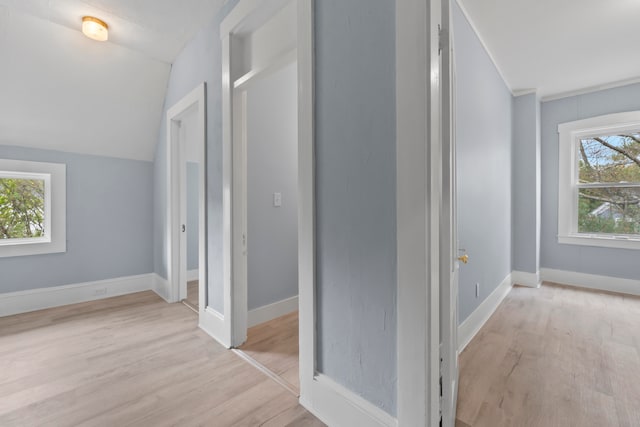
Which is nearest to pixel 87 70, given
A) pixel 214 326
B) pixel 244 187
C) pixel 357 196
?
pixel 244 187

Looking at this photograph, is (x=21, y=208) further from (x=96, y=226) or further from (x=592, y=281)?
(x=592, y=281)

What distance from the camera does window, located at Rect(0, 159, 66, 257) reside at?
9.17 feet

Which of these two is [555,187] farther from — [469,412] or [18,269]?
[18,269]

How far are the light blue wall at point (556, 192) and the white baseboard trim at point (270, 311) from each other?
3584 mm

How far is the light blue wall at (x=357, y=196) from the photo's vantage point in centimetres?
114

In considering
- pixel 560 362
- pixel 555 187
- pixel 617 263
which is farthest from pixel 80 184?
pixel 617 263

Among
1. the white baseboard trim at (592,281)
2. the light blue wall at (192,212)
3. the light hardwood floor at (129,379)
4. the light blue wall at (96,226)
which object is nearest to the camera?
the light hardwood floor at (129,379)

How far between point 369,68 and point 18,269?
383 cm

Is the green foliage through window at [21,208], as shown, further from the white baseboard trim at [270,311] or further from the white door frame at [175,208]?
the white baseboard trim at [270,311]

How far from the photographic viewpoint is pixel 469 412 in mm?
1469

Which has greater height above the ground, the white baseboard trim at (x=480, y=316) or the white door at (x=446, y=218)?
the white door at (x=446, y=218)

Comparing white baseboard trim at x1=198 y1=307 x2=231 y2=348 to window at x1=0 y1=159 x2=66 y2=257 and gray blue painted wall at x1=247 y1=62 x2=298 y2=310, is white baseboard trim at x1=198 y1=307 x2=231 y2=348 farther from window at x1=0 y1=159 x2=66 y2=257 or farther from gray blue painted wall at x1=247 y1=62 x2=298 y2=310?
window at x1=0 y1=159 x2=66 y2=257

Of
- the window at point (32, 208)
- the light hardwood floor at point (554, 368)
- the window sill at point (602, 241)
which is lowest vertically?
the light hardwood floor at point (554, 368)

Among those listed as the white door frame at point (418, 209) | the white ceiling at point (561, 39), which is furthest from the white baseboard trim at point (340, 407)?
the white ceiling at point (561, 39)
